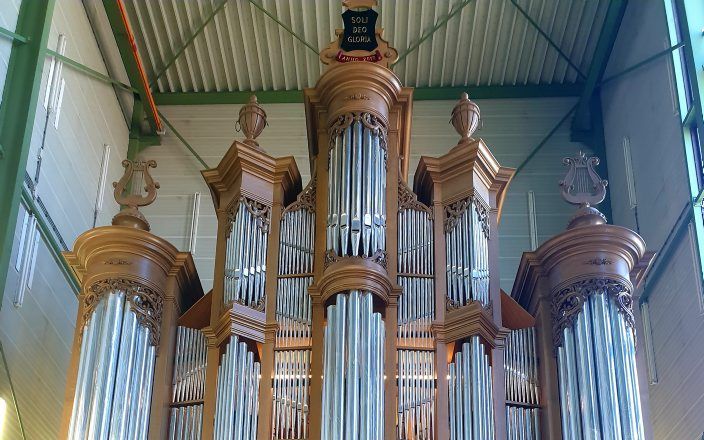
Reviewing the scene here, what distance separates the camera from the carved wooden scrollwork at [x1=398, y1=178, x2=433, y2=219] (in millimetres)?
12469

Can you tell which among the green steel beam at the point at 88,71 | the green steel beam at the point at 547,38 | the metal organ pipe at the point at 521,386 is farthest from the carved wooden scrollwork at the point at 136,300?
the green steel beam at the point at 547,38

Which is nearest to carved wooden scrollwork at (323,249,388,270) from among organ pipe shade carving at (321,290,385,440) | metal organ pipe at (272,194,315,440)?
metal organ pipe at (272,194,315,440)

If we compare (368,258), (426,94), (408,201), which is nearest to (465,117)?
(408,201)

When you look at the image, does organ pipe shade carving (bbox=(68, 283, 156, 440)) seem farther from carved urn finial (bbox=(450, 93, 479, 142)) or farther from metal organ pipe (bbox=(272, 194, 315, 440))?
carved urn finial (bbox=(450, 93, 479, 142))

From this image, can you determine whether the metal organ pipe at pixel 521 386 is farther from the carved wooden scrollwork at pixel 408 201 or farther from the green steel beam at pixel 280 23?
the green steel beam at pixel 280 23

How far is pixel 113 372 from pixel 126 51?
27.3 feet

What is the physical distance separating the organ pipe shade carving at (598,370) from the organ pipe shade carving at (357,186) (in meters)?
2.23

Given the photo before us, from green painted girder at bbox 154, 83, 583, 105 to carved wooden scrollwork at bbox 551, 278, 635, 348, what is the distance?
821 cm

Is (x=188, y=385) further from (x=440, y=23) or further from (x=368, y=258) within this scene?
(x=440, y=23)

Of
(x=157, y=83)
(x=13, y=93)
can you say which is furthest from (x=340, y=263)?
(x=157, y=83)

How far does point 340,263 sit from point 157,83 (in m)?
9.22

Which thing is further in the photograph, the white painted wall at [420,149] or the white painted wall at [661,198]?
the white painted wall at [420,149]

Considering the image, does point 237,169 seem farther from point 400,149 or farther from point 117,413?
point 117,413

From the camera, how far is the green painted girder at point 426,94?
19.6m
